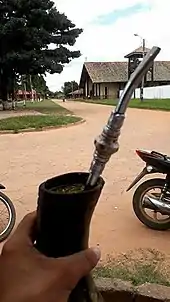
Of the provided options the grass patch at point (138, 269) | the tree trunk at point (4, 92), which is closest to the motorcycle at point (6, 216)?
the grass patch at point (138, 269)

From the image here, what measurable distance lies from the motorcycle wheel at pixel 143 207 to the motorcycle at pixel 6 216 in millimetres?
1225

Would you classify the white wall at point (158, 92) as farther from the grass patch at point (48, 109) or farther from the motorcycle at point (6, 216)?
the motorcycle at point (6, 216)

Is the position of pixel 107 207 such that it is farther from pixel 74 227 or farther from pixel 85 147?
pixel 85 147

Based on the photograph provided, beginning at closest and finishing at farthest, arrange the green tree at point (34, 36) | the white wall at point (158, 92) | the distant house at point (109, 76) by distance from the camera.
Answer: the green tree at point (34, 36)
the white wall at point (158, 92)
the distant house at point (109, 76)

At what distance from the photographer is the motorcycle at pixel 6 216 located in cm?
409

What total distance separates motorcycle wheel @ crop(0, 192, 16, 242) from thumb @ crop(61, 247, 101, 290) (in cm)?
332

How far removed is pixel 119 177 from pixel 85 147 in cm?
396

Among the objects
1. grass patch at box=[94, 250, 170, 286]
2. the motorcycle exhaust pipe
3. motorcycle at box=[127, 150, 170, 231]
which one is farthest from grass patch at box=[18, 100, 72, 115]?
grass patch at box=[94, 250, 170, 286]

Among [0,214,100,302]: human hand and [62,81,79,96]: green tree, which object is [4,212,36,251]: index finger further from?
[62,81,79,96]: green tree

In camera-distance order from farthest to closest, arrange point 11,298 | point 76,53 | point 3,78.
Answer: point 3,78, point 76,53, point 11,298

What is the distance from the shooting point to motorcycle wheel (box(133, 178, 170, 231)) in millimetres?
4434

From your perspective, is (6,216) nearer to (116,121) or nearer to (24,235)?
(24,235)

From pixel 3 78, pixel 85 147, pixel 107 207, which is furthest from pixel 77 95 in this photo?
pixel 107 207

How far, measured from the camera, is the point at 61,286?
0.78 metres
